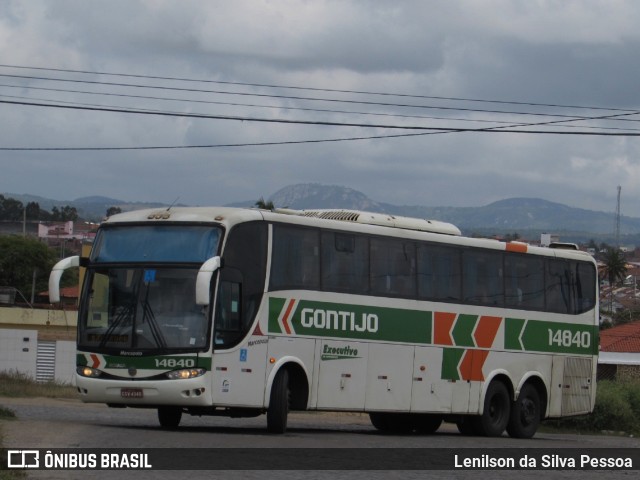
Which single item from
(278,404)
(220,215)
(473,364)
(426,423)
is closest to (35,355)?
(426,423)

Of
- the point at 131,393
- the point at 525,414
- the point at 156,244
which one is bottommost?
the point at 525,414

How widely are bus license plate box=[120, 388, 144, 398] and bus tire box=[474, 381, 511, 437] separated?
8.28m

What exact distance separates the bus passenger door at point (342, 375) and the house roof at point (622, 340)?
43276 millimetres

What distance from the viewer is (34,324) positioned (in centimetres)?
5812

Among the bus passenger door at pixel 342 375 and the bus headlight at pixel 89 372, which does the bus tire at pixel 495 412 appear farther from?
the bus headlight at pixel 89 372

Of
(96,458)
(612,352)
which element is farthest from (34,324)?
(96,458)

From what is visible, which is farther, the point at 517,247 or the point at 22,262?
the point at 22,262

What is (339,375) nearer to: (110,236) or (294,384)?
(294,384)

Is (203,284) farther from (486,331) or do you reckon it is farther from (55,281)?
(486,331)

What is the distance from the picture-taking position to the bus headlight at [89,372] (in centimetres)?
1922

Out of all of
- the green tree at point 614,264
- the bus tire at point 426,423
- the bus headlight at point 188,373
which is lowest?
the bus tire at point 426,423

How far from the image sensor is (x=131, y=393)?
1883 cm

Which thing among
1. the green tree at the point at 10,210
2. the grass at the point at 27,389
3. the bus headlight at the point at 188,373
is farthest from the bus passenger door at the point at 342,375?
the green tree at the point at 10,210

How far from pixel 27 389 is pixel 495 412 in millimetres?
16083
